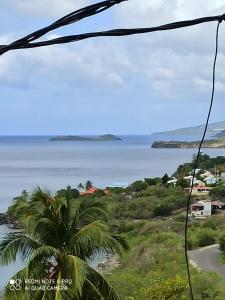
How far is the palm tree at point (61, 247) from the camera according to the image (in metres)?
7.07

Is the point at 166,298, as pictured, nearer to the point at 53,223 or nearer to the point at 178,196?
the point at 53,223

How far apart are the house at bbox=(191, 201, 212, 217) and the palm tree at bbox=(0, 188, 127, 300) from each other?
1419 inches

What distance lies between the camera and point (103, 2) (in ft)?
8.05

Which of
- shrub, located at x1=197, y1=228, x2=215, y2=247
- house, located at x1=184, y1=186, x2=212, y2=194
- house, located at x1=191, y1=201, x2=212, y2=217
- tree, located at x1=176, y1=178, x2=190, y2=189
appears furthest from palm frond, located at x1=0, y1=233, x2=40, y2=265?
house, located at x1=184, y1=186, x2=212, y2=194

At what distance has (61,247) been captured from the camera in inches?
301

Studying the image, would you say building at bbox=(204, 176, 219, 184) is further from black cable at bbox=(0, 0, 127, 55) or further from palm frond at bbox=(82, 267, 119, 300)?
black cable at bbox=(0, 0, 127, 55)

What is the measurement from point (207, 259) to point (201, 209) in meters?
18.1

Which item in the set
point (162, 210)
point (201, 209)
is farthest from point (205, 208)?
point (162, 210)

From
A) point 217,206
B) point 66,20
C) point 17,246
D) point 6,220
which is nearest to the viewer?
point 66,20

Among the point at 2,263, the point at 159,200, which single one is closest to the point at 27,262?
the point at 2,263

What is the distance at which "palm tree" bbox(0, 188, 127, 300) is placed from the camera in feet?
23.2

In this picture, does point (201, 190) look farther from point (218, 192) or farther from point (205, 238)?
point (205, 238)

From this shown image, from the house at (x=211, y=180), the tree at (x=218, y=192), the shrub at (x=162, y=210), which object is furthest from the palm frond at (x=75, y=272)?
the house at (x=211, y=180)

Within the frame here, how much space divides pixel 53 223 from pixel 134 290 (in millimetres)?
9429
